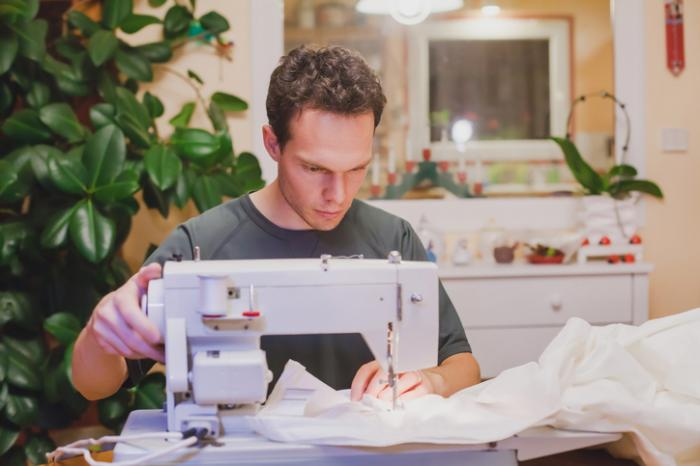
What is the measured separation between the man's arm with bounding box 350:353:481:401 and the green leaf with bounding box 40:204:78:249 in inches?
60.4

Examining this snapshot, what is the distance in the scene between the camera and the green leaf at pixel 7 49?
2.94 m

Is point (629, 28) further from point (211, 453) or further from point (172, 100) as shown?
point (211, 453)

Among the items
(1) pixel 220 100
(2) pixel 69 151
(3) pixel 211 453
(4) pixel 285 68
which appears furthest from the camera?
(1) pixel 220 100

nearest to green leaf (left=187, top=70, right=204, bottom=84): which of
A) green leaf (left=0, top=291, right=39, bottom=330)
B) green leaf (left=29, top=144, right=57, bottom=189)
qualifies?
green leaf (left=29, top=144, right=57, bottom=189)

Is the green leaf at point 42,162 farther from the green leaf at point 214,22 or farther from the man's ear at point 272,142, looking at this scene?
the man's ear at point 272,142

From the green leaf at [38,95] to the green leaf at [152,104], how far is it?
331 mm

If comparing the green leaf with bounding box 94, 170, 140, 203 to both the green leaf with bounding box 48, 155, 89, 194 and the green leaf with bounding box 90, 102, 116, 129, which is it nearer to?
the green leaf with bounding box 48, 155, 89, 194

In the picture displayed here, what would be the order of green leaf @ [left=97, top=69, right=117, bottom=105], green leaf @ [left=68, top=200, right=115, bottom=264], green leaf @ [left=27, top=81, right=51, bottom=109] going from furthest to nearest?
green leaf @ [left=97, top=69, right=117, bottom=105] → green leaf @ [left=27, top=81, right=51, bottom=109] → green leaf @ [left=68, top=200, right=115, bottom=264]

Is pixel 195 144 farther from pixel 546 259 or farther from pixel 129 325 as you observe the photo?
pixel 129 325

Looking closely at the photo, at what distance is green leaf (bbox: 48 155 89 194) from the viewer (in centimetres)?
288

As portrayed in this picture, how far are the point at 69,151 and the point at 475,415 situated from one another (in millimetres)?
2049

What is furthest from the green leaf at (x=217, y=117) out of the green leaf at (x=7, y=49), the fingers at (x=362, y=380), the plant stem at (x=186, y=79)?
the fingers at (x=362, y=380)

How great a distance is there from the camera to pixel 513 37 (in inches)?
147

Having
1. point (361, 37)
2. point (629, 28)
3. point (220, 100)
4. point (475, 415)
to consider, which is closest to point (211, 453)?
point (475, 415)
